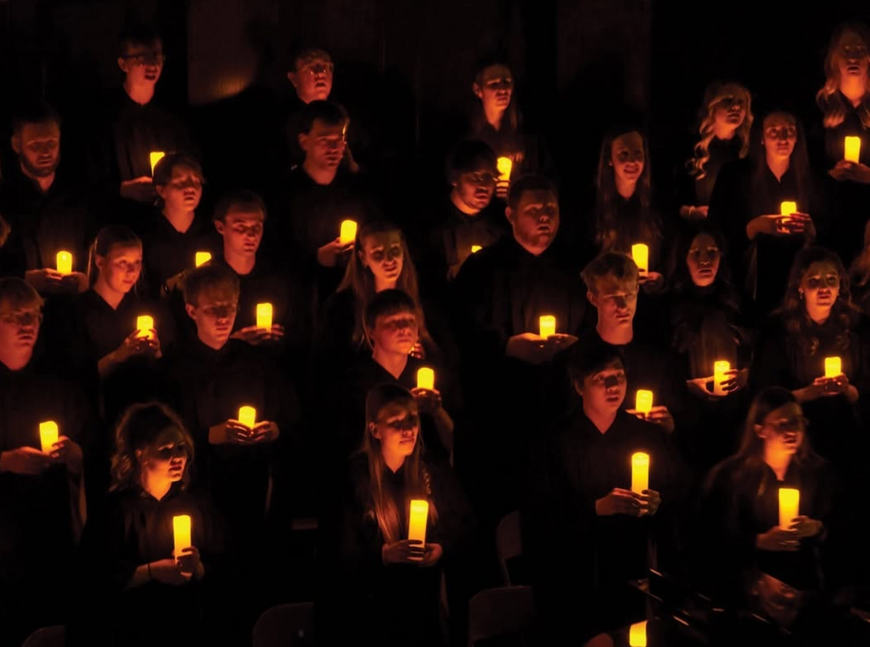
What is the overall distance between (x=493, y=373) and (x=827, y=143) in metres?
2.31

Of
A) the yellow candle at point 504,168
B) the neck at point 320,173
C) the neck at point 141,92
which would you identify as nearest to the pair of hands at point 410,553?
the neck at point 320,173

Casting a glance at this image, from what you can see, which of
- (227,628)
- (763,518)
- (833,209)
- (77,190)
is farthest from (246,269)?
(833,209)

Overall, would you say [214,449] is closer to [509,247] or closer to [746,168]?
[509,247]

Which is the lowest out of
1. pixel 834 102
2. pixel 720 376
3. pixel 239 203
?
pixel 720 376

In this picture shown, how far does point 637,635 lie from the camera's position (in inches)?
193

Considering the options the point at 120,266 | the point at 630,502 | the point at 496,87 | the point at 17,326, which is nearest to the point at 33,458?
the point at 17,326

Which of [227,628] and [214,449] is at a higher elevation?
[214,449]

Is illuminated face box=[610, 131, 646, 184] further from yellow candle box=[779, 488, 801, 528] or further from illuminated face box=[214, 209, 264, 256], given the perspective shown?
yellow candle box=[779, 488, 801, 528]

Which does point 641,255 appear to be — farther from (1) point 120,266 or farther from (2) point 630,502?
(1) point 120,266

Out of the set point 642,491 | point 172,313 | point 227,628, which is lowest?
point 227,628

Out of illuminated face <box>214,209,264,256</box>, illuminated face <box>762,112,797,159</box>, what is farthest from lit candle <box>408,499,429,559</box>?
illuminated face <box>762,112,797,159</box>

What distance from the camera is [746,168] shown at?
7969 mm

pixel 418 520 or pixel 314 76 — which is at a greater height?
pixel 314 76

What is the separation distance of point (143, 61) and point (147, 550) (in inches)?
116
